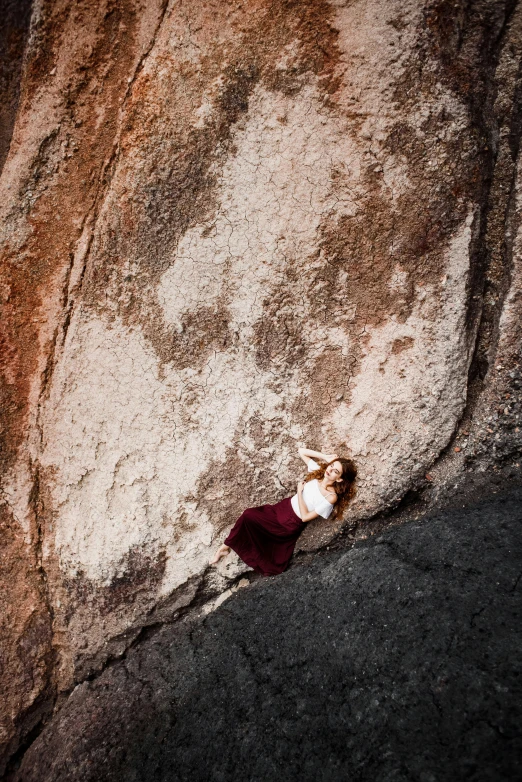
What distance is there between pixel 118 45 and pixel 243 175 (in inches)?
37.7

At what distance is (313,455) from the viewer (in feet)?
8.49

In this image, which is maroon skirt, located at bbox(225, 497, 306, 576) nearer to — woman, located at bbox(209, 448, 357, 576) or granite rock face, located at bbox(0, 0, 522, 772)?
woman, located at bbox(209, 448, 357, 576)

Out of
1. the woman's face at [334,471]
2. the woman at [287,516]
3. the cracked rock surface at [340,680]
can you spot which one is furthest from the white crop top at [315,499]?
the cracked rock surface at [340,680]

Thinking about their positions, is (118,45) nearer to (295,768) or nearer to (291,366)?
(291,366)

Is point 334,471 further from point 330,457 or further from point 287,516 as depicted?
point 287,516

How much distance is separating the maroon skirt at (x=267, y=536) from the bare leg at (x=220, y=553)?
2.6 inches

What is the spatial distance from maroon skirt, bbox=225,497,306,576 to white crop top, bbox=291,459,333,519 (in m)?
0.09

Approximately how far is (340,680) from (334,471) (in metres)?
0.94

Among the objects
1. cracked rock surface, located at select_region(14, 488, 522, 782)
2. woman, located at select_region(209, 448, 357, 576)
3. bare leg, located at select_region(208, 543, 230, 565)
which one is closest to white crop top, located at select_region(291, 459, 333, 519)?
woman, located at select_region(209, 448, 357, 576)

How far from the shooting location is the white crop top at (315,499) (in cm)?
254

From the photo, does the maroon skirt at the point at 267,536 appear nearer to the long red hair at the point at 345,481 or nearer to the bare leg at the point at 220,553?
the bare leg at the point at 220,553

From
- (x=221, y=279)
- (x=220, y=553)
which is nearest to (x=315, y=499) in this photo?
(x=220, y=553)

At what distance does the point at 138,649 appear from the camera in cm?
279

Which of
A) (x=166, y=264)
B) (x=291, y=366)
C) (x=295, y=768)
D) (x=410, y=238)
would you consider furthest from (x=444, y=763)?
(x=166, y=264)
